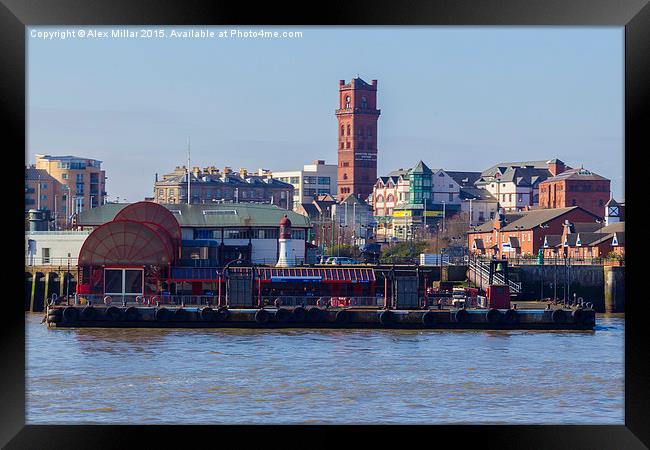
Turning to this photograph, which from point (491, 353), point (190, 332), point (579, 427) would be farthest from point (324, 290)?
point (579, 427)

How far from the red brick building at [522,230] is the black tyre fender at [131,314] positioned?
5263 centimetres

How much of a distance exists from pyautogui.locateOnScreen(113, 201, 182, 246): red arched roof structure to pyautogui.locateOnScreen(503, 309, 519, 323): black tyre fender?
2108 cm

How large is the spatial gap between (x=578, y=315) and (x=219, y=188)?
337ft

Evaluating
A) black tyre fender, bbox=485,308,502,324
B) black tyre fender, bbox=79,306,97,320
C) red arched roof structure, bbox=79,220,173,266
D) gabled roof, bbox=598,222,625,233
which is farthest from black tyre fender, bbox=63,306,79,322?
gabled roof, bbox=598,222,625,233

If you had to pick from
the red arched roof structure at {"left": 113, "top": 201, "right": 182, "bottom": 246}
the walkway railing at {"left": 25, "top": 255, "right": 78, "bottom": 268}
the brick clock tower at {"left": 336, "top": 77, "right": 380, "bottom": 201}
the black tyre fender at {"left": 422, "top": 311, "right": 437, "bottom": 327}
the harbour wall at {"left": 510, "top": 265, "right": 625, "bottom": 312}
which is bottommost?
the black tyre fender at {"left": 422, "top": 311, "right": 437, "bottom": 327}

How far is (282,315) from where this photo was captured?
5275 centimetres

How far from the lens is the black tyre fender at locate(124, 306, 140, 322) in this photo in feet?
171

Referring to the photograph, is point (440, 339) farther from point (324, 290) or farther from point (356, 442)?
point (356, 442)

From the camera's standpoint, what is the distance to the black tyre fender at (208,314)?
5256 centimetres

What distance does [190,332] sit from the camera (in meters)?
50.9

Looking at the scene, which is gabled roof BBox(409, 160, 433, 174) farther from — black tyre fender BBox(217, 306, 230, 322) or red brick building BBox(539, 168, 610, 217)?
black tyre fender BBox(217, 306, 230, 322)

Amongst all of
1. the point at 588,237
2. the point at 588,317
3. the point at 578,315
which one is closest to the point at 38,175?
the point at 588,237
